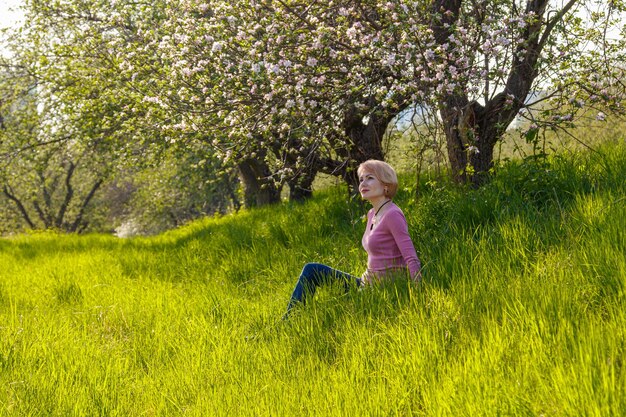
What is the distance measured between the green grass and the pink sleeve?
183mm

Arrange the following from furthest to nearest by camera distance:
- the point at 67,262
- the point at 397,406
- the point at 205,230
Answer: the point at 205,230
the point at 67,262
the point at 397,406

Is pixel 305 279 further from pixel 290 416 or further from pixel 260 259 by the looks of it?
pixel 260 259

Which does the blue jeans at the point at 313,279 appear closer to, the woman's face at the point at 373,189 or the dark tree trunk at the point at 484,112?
the woman's face at the point at 373,189

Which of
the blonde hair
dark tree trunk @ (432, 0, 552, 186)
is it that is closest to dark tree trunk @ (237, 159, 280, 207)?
dark tree trunk @ (432, 0, 552, 186)

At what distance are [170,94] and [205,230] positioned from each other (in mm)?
4409

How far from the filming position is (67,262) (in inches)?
468

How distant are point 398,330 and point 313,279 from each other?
1.79 m

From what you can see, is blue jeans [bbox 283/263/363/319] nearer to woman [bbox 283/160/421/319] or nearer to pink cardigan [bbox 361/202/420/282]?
woman [bbox 283/160/421/319]

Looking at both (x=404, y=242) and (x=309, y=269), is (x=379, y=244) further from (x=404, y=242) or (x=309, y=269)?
(x=309, y=269)

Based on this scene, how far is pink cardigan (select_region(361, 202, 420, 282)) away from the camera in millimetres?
5340

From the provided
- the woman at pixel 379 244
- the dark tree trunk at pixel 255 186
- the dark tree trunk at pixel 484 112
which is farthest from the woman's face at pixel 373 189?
the dark tree trunk at pixel 255 186

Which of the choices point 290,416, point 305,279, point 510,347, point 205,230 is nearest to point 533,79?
point 305,279

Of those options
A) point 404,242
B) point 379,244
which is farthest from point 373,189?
point 404,242

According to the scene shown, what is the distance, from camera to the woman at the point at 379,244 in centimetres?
541
